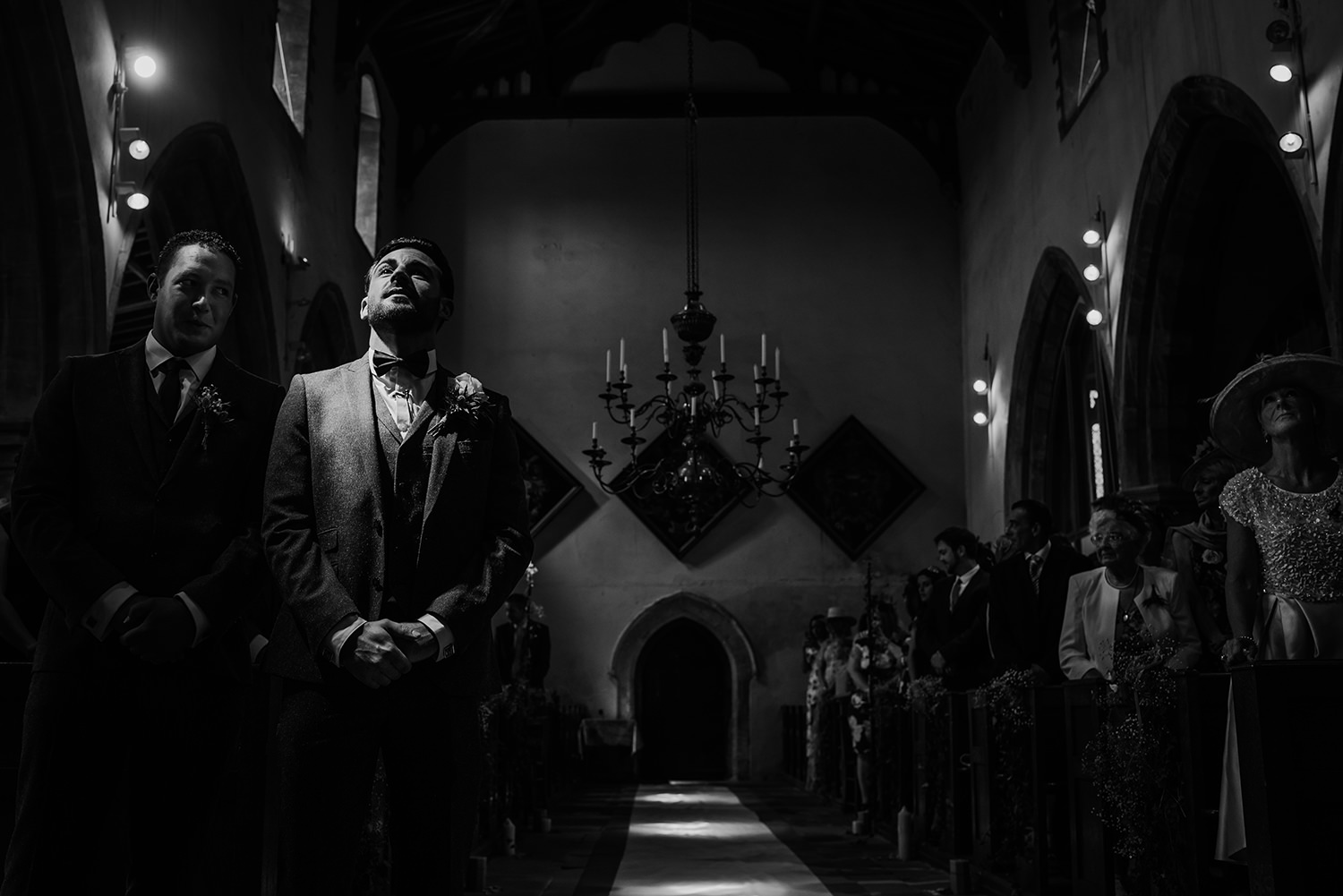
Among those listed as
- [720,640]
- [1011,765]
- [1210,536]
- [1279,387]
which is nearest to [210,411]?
[1279,387]

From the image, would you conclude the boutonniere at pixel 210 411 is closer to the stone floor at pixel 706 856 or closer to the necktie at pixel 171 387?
the necktie at pixel 171 387

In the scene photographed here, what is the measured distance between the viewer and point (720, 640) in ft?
47.7

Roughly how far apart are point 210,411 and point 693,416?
829cm

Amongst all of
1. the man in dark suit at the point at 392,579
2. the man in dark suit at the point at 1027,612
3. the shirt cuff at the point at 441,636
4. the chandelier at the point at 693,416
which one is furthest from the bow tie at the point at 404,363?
the chandelier at the point at 693,416

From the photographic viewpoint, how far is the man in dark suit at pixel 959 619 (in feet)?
21.9

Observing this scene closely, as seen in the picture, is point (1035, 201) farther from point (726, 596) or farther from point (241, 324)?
point (241, 324)

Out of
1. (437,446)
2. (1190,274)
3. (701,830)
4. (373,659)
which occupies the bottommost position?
(701,830)

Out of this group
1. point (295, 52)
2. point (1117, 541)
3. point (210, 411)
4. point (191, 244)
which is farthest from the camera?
point (295, 52)

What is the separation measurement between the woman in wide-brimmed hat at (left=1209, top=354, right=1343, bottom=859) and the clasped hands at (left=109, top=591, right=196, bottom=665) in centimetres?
296

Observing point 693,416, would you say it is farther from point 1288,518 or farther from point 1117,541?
point 1288,518

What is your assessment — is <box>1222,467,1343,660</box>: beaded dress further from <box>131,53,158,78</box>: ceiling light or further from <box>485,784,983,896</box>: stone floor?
<box>131,53,158,78</box>: ceiling light

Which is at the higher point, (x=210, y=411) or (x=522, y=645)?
(x=210, y=411)

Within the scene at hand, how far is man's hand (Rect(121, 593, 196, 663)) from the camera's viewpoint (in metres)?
2.09

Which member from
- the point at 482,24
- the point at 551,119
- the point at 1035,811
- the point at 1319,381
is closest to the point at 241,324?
the point at 482,24
